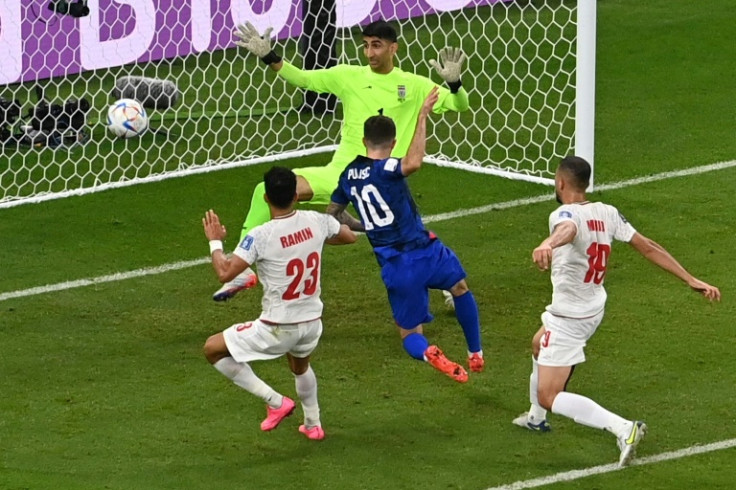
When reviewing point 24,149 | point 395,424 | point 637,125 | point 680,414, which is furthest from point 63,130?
point 680,414

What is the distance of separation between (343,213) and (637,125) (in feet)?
17.8

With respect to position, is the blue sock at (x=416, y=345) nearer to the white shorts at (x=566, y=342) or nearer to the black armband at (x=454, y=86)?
the white shorts at (x=566, y=342)

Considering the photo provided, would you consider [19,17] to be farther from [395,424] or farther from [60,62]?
[395,424]

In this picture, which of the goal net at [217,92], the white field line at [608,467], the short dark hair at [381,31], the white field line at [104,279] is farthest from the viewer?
the goal net at [217,92]

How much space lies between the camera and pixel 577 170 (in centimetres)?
823

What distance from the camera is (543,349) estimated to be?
8.36 meters

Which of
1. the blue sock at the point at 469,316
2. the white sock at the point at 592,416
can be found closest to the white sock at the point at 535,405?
the white sock at the point at 592,416

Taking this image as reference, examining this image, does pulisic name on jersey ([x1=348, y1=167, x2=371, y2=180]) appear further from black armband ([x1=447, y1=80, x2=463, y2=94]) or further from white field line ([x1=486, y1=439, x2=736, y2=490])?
white field line ([x1=486, y1=439, x2=736, y2=490])

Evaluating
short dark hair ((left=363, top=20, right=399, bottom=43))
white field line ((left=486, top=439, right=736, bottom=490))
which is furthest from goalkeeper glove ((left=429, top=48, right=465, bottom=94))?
white field line ((left=486, top=439, right=736, bottom=490))

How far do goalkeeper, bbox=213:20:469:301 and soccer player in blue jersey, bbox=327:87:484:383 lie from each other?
1.37 m

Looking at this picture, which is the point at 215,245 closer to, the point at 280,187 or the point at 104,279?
the point at 280,187

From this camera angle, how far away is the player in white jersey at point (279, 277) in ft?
27.1

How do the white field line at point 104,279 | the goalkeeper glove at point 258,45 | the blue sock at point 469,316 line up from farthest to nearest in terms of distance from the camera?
the white field line at point 104,279
the goalkeeper glove at point 258,45
the blue sock at point 469,316

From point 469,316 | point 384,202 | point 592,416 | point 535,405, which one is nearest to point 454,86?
point 384,202
